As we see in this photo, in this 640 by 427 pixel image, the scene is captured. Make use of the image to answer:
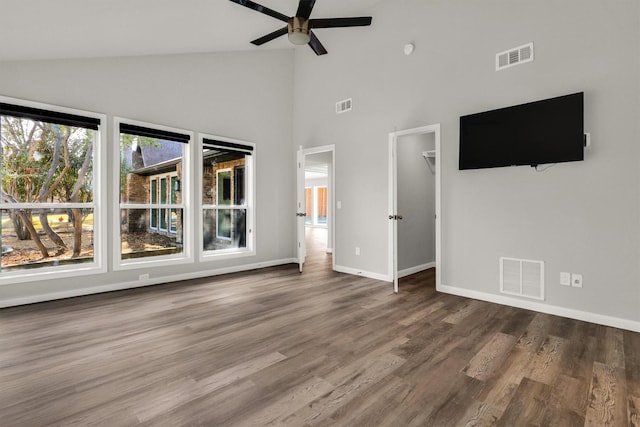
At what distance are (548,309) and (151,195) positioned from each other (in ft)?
17.1

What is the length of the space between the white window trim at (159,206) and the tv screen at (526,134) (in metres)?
3.93

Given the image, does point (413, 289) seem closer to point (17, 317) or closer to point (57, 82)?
point (17, 317)

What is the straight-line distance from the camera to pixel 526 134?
3248 mm

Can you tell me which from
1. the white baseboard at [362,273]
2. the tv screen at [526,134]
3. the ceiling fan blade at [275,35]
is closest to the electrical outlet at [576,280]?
the tv screen at [526,134]

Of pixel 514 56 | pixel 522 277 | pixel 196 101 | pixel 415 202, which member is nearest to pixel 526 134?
pixel 514 56

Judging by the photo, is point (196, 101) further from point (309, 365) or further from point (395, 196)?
point (309, 365)

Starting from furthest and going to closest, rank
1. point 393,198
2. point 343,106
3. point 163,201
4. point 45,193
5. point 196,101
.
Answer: point 343,106, point 196,101, point 163,201, point 393,198, point 45,193

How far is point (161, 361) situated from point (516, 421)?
230 cm

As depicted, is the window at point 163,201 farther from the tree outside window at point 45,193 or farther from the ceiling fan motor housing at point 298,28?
the ceiling fan motor housing at point 298,28

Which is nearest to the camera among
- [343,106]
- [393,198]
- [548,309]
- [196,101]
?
[548,309]

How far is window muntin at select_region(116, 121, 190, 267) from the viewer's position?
4230mm

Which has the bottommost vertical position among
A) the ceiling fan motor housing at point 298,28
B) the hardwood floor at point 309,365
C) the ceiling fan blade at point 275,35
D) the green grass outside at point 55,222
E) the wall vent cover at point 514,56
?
the hardwood floor at point 309,365

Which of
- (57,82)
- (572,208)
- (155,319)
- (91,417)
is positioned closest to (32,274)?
(155,319)

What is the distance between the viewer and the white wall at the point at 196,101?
358cm
